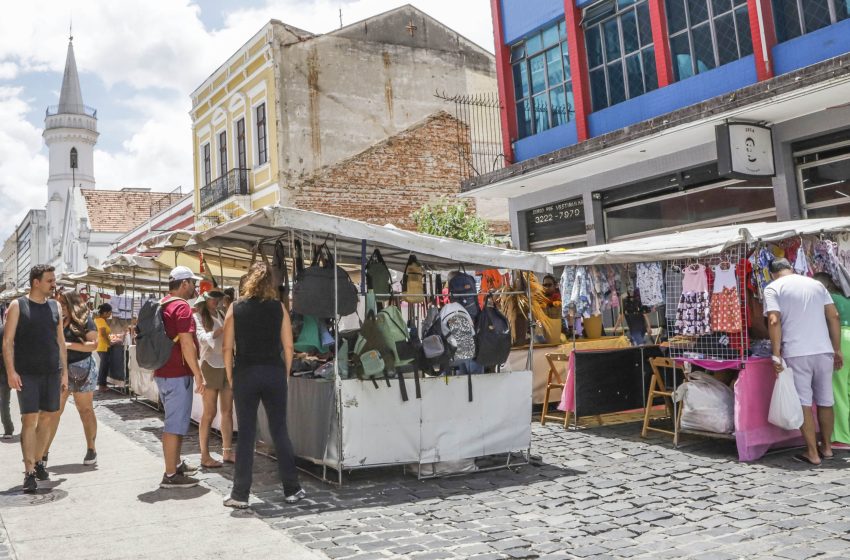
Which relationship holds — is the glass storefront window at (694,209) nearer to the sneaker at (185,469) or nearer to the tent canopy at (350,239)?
the tent canopy at (350,239)

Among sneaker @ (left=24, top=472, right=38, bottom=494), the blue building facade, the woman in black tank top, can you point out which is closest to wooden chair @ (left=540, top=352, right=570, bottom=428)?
the blue building facade

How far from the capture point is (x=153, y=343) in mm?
6332

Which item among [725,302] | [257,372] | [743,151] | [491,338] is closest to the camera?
[257,372]

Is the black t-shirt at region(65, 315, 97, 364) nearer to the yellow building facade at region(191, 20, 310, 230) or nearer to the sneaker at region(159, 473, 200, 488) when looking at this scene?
the sneaker at region(159, 473, 200, 488)

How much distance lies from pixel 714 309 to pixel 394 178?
16.0m

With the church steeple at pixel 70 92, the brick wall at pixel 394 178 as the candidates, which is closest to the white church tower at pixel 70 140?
the church steeple at pixel 70 92

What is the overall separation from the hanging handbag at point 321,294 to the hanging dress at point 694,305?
3.54 meters

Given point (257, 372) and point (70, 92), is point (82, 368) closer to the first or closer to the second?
point (257, 372)

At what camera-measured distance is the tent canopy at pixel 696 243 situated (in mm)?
7270

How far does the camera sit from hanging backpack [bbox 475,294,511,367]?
696cm

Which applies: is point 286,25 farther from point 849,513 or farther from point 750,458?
point 849,513

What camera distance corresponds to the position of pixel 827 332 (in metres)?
6.82

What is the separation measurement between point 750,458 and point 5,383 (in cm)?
852

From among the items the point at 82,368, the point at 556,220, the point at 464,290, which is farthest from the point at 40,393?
the point at 556,220
